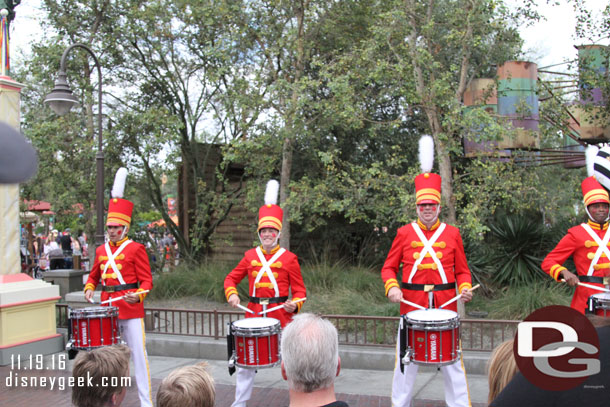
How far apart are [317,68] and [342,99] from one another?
145 inches

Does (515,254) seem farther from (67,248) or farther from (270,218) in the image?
(67,248)

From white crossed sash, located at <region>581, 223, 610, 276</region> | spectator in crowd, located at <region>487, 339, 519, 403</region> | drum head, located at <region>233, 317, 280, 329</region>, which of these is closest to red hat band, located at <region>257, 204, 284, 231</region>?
drum head, located at <region>233, 317, 280, 329</region>

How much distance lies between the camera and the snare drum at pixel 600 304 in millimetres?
4578

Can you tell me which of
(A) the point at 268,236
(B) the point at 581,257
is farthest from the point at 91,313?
(B) the point at 581,257

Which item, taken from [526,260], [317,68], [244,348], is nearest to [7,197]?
[244,348]

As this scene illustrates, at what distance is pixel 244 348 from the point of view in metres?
4.80

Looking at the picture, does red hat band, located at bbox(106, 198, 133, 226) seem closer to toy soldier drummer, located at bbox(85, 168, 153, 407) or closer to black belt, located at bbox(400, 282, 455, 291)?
toy soldier drummer, located at bbox(85, 168, 153, 407)

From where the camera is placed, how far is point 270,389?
21.4 ft

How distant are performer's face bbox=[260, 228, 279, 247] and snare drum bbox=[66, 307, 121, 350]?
165 centimetres

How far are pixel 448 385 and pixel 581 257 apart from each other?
188cm

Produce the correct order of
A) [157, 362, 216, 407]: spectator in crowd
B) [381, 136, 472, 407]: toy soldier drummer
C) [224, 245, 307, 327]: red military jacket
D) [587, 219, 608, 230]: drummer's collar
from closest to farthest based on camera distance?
[157, 362, 216, 407]: spectator in crowd < [381, 136, 472, 407]: toy soldier drummer < [587, 219, 608, 230]: drummer's collar < [224, 245, 307, 327]: red military jacket

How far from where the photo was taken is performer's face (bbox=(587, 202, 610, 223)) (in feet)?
18.0

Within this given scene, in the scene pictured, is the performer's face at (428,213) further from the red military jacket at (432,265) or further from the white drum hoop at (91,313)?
the white drum hoop at (91,313)

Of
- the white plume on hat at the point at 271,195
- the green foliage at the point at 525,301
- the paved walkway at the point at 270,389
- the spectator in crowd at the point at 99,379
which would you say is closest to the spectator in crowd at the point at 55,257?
the paved walkway at the point at 270,389
